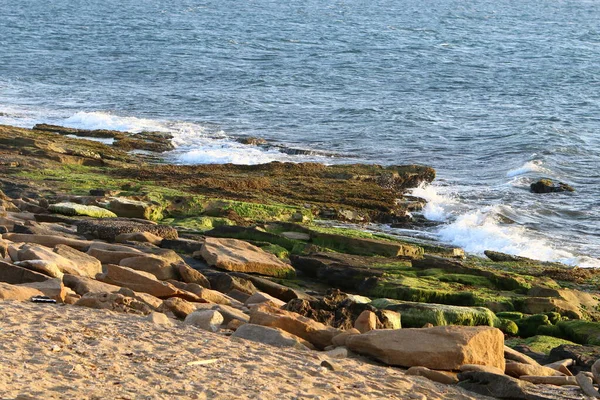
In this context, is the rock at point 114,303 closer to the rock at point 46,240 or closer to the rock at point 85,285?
the rock at point 85,285

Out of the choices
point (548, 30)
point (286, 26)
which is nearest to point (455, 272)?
point (286, 26)

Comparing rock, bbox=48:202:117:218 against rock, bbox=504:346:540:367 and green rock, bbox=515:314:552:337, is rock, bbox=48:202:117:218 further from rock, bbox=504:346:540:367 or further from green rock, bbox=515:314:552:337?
rock, bbox=504:346:540:367

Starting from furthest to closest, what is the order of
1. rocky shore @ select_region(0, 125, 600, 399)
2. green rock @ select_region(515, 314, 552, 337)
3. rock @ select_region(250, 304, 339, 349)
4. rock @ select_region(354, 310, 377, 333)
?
green rock @ select_region(515, 314, 552, 337) < rock @ select_region(354, 310, 377, 333) < rock @ select_region(250, 304, 339, 349) < rocky shore @ select_region(0, 125, 600, 399)

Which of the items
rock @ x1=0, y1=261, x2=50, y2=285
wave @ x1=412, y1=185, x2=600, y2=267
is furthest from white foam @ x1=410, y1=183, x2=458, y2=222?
rock @ x1=0, y1=261, x2=50, y2=285

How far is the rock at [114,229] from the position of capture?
13.5 meters

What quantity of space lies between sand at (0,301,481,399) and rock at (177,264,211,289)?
2468mm

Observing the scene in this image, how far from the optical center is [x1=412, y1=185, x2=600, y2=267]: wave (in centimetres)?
1878

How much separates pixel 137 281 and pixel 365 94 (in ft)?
101

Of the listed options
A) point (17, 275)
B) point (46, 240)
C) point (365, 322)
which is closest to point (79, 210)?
point (46, 240)

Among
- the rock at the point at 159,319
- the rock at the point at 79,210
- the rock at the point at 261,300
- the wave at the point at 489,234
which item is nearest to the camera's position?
the rock at the point at 159,319

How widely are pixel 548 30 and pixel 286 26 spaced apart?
19.4m

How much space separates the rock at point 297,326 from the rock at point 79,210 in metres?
7.02

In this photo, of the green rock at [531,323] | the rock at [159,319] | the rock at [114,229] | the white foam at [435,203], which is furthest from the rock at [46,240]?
the white foam at [435,203]

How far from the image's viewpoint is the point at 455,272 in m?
14.6
